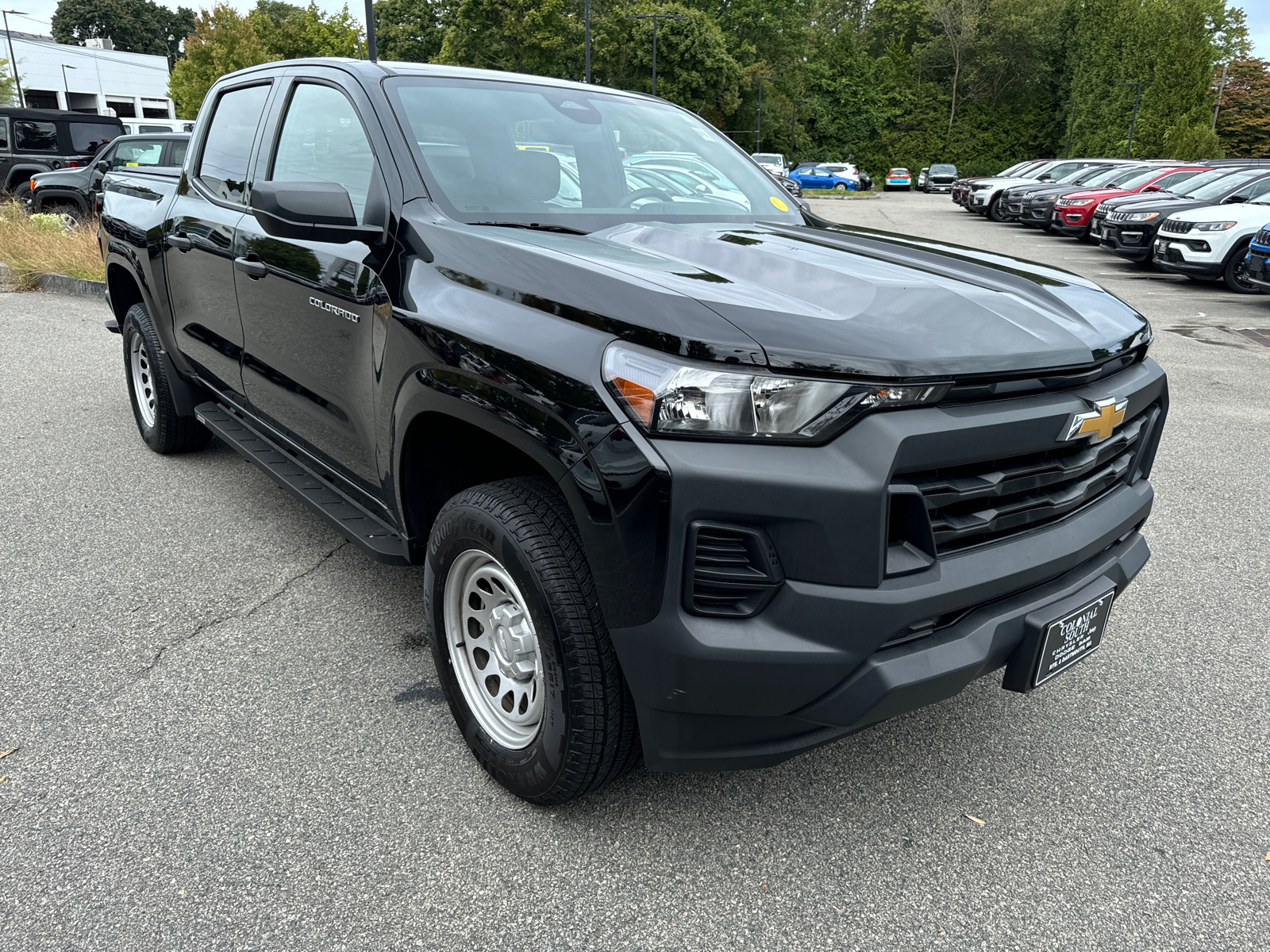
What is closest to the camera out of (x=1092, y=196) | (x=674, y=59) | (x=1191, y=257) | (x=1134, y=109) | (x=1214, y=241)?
(x=1214, y=241)

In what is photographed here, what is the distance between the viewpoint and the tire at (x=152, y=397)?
4.77 m

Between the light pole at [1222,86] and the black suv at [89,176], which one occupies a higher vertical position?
the light pole at [1222,86]

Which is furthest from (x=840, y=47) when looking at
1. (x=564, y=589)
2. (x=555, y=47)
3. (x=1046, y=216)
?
(x=564, y=589)

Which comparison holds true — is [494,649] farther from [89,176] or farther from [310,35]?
[310,35]

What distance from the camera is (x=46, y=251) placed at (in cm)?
1165

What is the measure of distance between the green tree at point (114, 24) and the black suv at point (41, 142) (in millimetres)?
92392

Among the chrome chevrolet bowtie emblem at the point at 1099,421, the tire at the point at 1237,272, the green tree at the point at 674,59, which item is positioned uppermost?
the green tree at the point at 674,59

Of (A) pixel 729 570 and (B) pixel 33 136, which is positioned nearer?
(A) pixel 729 570

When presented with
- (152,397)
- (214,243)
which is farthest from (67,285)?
(214,243)

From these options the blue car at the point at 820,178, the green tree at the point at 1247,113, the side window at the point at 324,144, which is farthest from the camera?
the green tree at the point at 1247,113

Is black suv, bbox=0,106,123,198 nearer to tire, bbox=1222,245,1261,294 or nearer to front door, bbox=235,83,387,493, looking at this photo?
A: front door, bbox=235,83,387,493

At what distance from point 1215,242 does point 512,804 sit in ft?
43.6

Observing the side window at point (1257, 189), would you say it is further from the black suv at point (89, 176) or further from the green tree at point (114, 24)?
the green tree at point (114, 24)

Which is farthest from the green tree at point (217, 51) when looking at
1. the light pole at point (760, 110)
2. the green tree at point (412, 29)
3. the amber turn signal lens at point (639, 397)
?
the amber turn signal lens at point (639, 397)
